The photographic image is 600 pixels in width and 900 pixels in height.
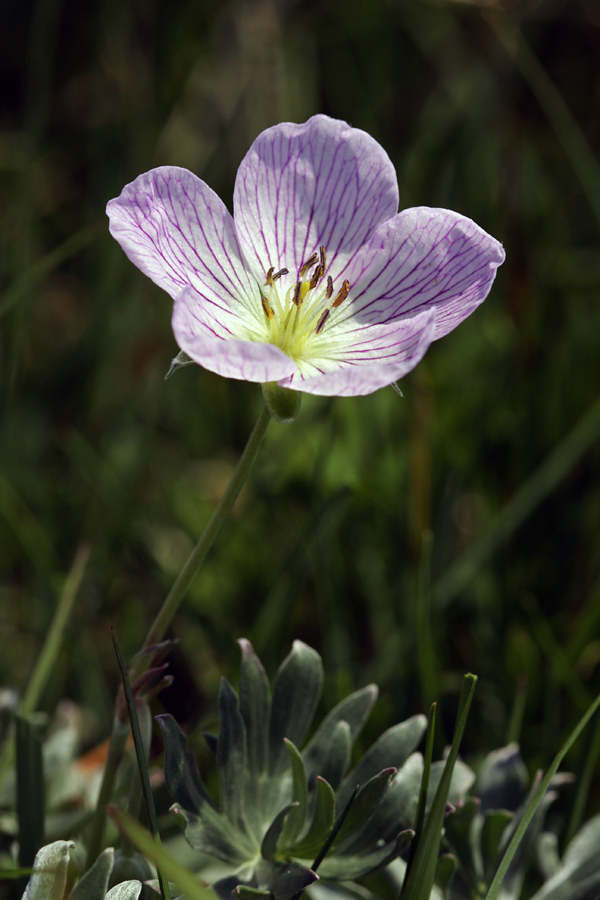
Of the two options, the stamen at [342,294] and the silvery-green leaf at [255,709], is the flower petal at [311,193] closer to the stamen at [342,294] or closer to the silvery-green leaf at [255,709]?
the stamen at [342,294]

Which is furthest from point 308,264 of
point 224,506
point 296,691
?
point 296,691

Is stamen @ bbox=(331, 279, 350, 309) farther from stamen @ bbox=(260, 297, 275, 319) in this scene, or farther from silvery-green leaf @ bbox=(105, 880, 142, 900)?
silvery-green leaf @ bbox=(105, 880, 142, 900)

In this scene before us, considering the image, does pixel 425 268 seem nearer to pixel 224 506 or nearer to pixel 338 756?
pixel 224 506

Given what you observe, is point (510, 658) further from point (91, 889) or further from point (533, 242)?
point (533, 242)

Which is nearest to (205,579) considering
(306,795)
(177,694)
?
(177,694)

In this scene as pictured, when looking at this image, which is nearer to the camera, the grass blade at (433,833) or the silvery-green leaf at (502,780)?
the grass blade at (433,833)

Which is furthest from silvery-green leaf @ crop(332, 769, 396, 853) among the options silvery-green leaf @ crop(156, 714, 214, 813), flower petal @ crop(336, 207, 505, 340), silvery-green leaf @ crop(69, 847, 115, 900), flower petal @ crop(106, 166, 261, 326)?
flower petal @ crop(106, 166, 261, 326)

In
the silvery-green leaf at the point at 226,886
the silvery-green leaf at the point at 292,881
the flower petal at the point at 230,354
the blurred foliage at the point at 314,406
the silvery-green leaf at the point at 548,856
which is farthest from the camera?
the blurred foliage at the point at 314,406

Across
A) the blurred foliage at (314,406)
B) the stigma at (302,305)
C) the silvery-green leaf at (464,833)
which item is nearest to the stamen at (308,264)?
the stigma at (302,305)
